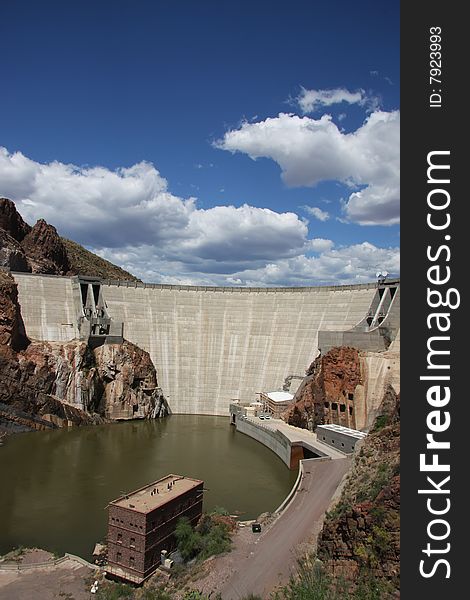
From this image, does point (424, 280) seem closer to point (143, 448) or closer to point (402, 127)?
point (402, 127)

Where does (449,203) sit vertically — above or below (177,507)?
above

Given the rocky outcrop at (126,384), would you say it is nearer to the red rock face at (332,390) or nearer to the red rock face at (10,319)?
the red rock face at (10,319)

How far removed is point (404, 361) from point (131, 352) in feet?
145

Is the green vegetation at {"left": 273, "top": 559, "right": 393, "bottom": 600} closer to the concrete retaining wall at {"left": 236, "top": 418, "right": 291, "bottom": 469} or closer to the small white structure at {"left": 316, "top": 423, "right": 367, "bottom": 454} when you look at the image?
the small white structure at {"left": 316, "top": 423, "right": 367, "bottom": 454}

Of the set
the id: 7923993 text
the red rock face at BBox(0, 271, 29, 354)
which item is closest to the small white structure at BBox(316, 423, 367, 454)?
the id: 7923993 text

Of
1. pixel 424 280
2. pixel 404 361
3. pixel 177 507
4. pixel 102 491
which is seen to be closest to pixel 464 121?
pixel 424 280

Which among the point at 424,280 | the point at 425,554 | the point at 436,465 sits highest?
the point at 424,280

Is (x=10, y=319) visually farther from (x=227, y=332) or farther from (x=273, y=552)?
(x=273, y=552)

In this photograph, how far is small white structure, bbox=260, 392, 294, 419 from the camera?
44.4 m

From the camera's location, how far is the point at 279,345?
170 ft

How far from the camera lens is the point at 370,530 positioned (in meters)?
12.7

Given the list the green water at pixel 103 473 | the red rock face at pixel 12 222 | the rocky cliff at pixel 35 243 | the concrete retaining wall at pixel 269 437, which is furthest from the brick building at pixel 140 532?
the red rock face at pixel 12 222

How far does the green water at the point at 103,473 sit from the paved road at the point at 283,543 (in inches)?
114

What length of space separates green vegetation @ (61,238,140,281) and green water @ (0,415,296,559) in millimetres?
55110
